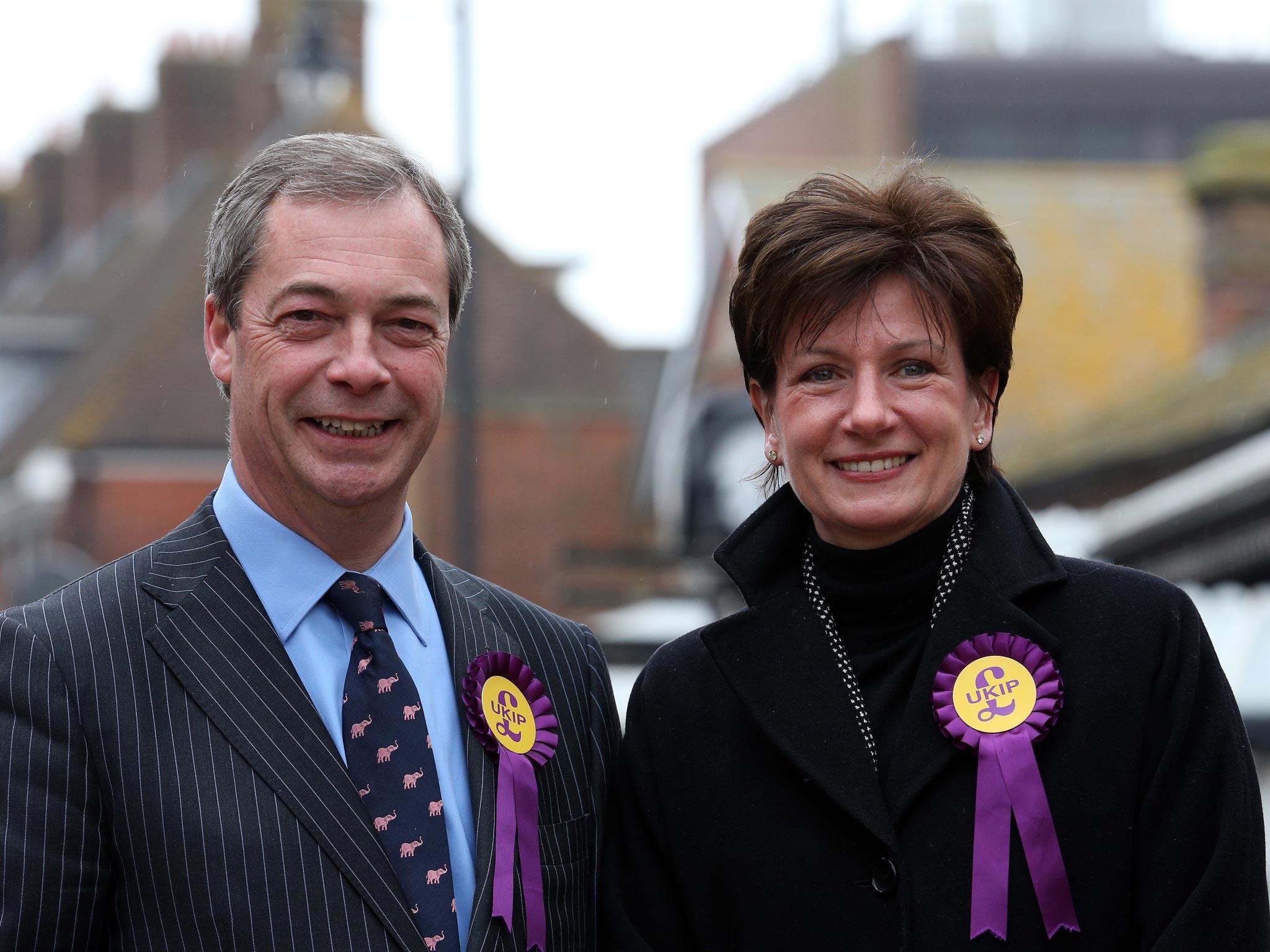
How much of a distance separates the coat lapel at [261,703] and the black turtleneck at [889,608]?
86cm

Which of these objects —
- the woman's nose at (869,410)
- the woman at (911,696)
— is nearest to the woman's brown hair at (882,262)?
the woman at (911,696)

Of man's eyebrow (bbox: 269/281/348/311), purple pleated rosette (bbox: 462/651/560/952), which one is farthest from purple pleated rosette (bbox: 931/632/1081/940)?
man's eyebrow (bbox: 269/281/348/311)

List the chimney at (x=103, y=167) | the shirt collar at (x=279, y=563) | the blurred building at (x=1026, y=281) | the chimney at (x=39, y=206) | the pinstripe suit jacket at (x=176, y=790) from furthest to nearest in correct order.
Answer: the chimney at (x=39, y=206) → the chimney at (x=103, y=167) → the blurred building at (x=1026, y=281) → the shirt collar at (x=279, y=563) → the pinstripe suit jacket at (x=176, y=790)

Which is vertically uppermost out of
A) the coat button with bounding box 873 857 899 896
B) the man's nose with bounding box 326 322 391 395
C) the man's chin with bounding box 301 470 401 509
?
the man's nose with bounding box 326 322 391 395

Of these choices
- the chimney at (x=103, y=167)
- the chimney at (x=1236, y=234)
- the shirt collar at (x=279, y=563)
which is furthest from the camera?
the chimney at (x=103, y=167)

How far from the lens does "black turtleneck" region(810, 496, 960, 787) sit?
9.54 ft

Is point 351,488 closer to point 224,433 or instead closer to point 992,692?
point 992,692

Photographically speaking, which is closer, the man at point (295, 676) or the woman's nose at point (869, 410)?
the man at point (295, 676)

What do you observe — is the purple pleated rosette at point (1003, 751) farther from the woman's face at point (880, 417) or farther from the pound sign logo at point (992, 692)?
the woman's face at point (880, 417)

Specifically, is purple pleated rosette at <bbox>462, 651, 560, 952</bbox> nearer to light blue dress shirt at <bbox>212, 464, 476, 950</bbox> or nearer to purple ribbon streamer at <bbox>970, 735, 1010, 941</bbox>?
light blue dress shirt at <bbox>212, 464, 476, 950</bbox>

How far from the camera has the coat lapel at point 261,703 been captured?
2.64 m

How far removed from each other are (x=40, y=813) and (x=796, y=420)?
1.35 metres

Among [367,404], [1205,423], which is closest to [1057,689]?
[367,404]

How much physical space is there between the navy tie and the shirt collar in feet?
0.14
